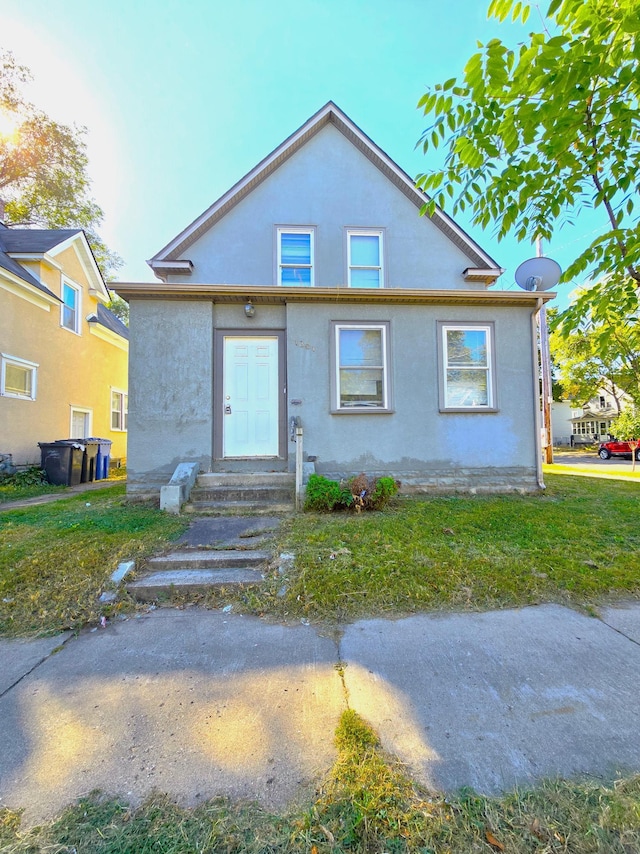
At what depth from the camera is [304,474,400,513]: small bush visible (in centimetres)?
527

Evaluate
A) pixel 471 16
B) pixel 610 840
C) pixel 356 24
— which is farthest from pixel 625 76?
pixel 356 24

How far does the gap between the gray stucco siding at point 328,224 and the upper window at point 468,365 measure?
2.18 meters

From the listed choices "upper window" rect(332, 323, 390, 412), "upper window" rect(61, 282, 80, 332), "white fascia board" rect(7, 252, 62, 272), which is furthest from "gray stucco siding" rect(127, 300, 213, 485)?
"upper window" rect(61, 282, 80, 332)

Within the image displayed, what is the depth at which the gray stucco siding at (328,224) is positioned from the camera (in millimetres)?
8492

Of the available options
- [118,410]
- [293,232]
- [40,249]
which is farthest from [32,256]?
[293,232]

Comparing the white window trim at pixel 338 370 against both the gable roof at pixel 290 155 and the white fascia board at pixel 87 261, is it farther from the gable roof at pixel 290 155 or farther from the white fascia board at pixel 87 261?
the white fascia board at pixel 87 261

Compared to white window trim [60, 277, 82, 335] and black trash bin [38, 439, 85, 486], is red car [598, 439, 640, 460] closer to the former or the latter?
black trash bin [38, 439, 85, 486]

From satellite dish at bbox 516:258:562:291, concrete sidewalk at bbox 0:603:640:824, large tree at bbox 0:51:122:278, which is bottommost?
concrete sidewalk at bbox 0:603:640:824

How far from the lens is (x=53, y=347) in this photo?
10.9 m

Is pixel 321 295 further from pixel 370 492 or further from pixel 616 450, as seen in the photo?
pixel 616 450

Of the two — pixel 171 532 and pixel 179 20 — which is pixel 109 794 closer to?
pixel 171 532

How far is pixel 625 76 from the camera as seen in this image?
2.31 m

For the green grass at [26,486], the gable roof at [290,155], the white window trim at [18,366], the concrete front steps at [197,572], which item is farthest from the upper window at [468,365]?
the white window trim at [18,366]

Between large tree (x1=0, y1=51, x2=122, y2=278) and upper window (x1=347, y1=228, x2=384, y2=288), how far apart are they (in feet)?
53.3
